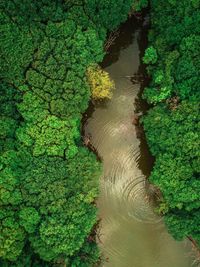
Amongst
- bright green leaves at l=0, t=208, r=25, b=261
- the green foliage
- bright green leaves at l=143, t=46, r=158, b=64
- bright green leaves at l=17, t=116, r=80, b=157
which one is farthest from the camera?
bright green leaves at l=143, t=46, r=158, b=64

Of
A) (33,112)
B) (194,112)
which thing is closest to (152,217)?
(194,112)

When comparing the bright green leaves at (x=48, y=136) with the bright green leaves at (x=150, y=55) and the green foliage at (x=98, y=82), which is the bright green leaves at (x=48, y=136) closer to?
the green foliage at (x=98, y=82)

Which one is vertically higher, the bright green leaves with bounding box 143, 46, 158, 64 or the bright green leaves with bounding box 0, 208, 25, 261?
the bright green leaves with bounding box 143, 46, 158, 64

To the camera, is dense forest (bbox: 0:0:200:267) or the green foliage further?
the green foliage

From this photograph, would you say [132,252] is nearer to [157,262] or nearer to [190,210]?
[157,262]

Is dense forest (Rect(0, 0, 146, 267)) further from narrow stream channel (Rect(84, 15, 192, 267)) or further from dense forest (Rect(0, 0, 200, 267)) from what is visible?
narrow stream channel (Rect(84, 15, 192, 267))

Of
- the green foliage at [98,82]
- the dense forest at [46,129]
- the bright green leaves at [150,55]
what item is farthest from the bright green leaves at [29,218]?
the bright green leaves at [150,55]

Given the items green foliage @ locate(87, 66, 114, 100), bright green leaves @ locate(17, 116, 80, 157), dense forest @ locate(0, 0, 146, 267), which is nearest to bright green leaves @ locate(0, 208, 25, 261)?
dense forest @ locate(0, 0, 146, 267)

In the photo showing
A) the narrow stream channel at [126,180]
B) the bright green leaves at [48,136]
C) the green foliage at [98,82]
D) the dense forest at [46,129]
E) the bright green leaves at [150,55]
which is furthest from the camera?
the narrow stream channel at [126,180]
